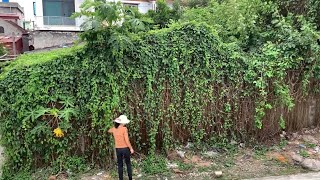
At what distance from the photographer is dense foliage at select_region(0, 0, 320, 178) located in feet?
17.1

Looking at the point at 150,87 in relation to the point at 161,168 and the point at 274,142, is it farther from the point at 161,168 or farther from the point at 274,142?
the point at 274,142

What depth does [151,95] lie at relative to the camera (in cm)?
Answer: 569

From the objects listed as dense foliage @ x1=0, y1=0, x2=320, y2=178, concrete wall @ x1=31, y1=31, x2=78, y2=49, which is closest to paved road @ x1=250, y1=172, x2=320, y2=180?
dense foliage @ x1=0, y1=0, x2=320, y2=178

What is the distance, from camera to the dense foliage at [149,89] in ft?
17.1

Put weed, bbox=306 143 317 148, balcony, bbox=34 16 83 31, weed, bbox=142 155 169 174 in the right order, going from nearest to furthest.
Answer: weed, bbox=142 155 169 174, weed, bbox=306 143 317 148, balcony, bbox=34 16 83 31

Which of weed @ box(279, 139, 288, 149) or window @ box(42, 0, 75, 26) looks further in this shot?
window @ box(42, 0, 75, 26)

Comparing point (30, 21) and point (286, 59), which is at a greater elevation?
point (30, 21)

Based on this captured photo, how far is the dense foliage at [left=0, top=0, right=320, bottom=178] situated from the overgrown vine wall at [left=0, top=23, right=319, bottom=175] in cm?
2

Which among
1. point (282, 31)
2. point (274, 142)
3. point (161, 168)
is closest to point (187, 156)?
point (161, 168)

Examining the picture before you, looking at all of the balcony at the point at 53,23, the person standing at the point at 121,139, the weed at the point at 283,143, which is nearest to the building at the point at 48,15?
the balcony at the point at 53,23

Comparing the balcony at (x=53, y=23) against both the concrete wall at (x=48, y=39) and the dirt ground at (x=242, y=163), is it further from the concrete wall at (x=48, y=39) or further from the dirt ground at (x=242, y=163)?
the dirt ground at (x=242, y=163)

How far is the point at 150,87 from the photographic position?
222 inches

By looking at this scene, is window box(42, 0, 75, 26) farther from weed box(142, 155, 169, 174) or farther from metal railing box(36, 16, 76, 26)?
weed box(142, 155, 169, 174)

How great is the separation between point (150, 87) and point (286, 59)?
287 centimetres
